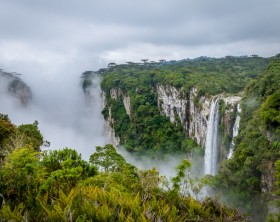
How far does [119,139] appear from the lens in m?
79.1

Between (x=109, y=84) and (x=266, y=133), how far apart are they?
6331cm

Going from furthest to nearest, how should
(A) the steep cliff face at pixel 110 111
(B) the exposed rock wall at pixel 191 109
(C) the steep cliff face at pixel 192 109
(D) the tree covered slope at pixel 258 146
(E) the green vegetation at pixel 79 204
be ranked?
(A) the steep cliff face at pixel 110 111 < (B) the exposed rock wall at pixel 191 109 < (C) the steep cliff face at pixel 192 109 < (D) the tree covered slope at pixel 258 146 < (E) the green vegetation at pixel 79 204

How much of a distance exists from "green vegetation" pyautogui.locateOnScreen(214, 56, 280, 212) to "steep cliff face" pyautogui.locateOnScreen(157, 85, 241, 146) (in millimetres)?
5005

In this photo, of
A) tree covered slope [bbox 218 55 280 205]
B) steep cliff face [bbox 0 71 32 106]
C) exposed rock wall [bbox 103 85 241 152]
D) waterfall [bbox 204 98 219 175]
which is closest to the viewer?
tree covered slope [bbox 218 55 280 205]

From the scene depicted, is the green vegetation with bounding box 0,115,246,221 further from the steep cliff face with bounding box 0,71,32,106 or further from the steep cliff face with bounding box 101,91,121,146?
the steep cliff face with bounding box 0,71,32,106

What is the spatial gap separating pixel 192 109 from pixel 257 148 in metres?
25.4

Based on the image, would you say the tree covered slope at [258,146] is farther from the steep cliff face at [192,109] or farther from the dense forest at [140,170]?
the steep cliff face at [192,109]

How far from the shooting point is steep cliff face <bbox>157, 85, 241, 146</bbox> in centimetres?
3988

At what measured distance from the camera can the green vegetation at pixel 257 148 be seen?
1045 inches

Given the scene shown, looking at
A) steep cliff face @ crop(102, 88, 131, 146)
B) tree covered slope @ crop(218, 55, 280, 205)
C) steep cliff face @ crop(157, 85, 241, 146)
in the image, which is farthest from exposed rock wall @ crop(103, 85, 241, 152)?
tree covered slope @ crop(218, 55, 280, 205)

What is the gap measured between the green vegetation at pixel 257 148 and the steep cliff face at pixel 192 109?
16.4 ft

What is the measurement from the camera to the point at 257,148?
29.3 m

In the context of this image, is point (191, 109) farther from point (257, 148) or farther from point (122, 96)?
point (122, 96)

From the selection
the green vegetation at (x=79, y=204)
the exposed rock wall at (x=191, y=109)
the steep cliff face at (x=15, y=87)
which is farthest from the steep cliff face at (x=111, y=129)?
the green vegetation at (x=79, y=204)
